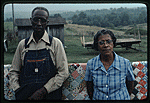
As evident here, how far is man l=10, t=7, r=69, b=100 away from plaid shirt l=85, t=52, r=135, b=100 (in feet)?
1.34

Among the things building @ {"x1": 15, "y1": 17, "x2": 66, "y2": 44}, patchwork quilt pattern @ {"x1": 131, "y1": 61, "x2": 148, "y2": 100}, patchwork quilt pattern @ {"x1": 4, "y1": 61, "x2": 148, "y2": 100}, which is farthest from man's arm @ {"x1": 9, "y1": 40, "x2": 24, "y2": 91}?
building @ {"x1": 15, "y1": 17, "x2": 66, "y2": 44}

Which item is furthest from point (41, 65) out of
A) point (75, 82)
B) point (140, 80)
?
point (140, 80)

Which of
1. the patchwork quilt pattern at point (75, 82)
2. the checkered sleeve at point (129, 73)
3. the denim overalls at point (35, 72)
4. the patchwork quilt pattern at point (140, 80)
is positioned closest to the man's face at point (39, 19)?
the denim overalls at point (35, 72)

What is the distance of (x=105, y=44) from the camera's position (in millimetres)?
2146

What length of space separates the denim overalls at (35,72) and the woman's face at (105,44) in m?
0.61

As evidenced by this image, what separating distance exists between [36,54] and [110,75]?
3.01 ft

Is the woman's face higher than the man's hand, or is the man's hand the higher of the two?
the woman's face

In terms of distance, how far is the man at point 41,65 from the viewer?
2248mm

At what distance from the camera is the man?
7.38ft

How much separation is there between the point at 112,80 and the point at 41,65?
2.81 ft

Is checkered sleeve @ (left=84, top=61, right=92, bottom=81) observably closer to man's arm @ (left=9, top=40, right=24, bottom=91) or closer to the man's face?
the man's face

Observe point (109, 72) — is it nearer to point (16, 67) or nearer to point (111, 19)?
point (16, 67)

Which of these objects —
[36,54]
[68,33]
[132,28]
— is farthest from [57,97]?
[132,28]

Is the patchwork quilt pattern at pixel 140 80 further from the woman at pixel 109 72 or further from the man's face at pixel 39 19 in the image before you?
the man's face at pixel 39 19
